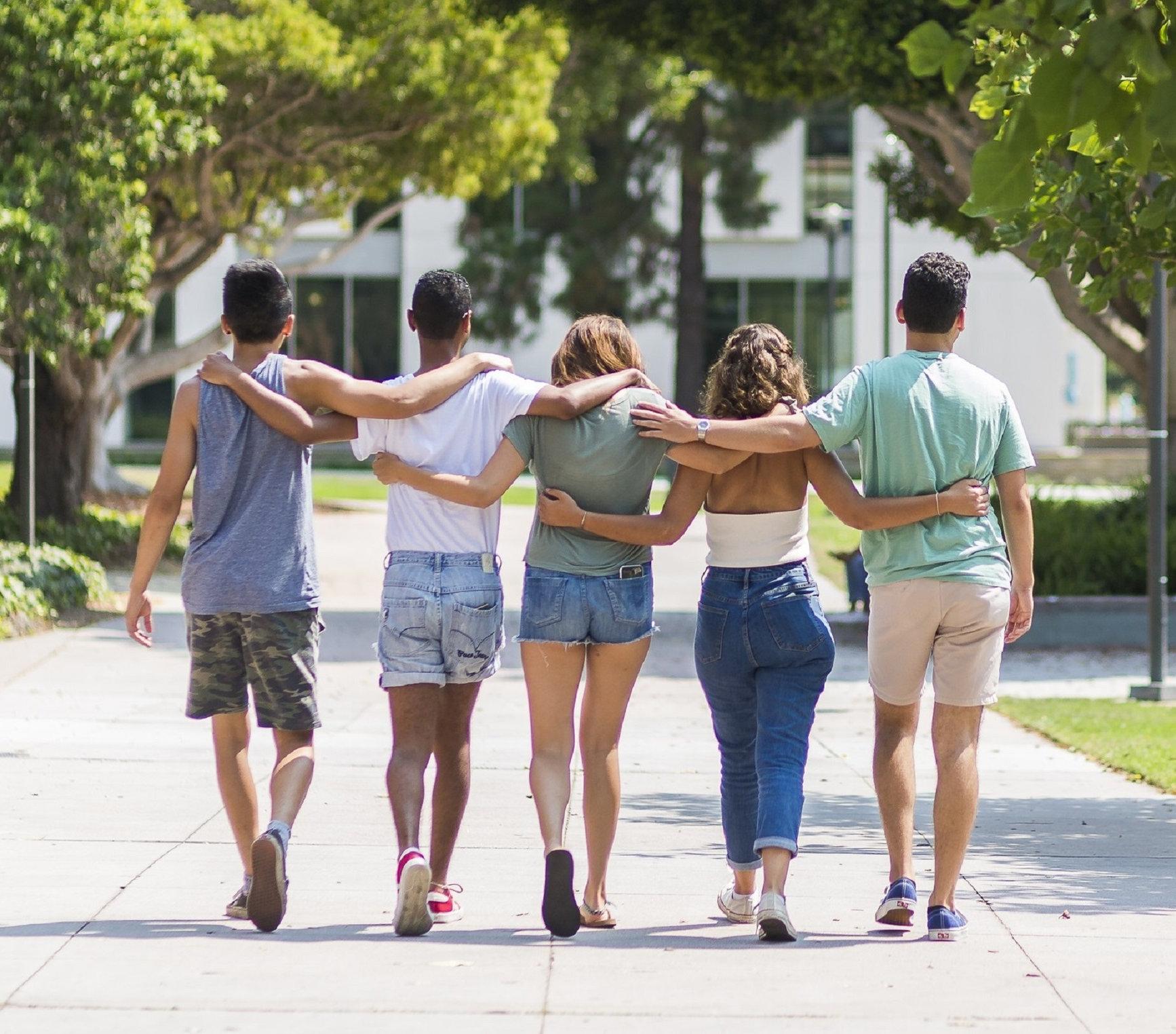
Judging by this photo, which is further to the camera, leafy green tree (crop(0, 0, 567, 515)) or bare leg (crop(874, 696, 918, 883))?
leafy green tree (crop(0, 0, 567, 515))

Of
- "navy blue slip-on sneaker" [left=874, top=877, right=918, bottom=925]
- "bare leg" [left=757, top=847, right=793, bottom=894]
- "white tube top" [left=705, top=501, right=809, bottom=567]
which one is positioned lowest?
"navy blue slip-on sneaker" [left=874, top=877, right=918, bottom=925]

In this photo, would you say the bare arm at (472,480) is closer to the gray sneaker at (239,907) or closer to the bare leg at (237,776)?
the bare leg at (237,776)

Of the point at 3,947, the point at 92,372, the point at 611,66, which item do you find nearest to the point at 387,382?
the point at 3,947

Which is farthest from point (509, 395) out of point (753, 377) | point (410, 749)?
point (410, 749)

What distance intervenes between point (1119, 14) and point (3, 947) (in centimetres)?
378

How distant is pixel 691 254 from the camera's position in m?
32.8

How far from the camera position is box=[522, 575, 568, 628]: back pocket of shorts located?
5.25 meters

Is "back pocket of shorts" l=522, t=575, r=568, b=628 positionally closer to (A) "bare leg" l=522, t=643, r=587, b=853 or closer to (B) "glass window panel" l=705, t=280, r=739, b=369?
(A) "bare leg" l=522, t=643, r=587, b=853

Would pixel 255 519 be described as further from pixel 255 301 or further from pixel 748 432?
pixel 748 432

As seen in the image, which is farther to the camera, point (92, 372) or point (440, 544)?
point (92, 372)

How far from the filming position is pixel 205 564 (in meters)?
5.30

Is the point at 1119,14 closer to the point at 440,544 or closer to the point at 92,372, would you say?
the point at 440,544

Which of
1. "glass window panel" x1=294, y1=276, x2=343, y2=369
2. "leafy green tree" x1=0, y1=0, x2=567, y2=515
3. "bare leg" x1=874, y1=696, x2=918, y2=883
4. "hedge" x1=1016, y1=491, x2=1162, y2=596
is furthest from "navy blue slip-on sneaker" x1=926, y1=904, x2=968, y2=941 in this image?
Answer: "glass window panel" x1=294, y1=276, x2=343, y2=369

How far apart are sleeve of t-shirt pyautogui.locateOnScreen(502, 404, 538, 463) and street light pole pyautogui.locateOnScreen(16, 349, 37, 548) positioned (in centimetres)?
990
